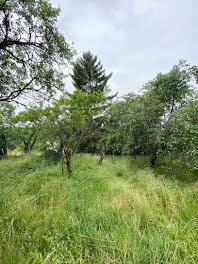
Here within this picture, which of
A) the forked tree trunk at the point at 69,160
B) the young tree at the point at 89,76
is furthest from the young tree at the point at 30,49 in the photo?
the young tree at the point at 89,76

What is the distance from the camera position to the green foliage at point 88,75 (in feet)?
40.4

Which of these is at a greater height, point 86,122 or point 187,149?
point 86,122

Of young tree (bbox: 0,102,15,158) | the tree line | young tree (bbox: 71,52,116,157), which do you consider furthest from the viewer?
young tree (bbox: 71,52,116,157)

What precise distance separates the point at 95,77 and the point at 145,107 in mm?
10732

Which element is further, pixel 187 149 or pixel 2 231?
pixel 187 149

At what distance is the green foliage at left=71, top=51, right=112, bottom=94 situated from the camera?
12312mm

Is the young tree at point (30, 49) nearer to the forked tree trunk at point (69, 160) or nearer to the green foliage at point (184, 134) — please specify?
the forked tree trunk at point (69, 160)

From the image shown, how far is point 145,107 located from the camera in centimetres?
468

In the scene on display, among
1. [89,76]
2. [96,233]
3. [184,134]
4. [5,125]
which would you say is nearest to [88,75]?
[89,76]

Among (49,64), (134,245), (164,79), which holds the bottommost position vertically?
(134,245)

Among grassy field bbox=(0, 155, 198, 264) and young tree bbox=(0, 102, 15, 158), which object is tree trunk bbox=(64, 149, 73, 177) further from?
young tree bbox=(0, 102, 15, 158)

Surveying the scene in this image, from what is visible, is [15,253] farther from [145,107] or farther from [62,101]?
[145,107]

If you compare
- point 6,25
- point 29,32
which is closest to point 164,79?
point 29,32

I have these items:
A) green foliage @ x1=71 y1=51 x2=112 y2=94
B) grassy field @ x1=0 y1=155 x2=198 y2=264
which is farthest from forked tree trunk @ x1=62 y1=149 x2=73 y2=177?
green foliage @ x1=71 y1=51 x2=112 y2=94
